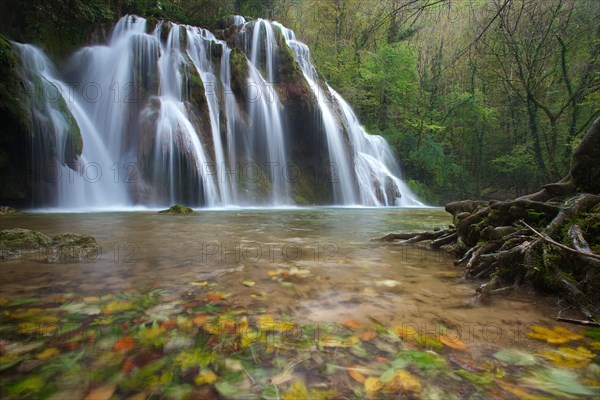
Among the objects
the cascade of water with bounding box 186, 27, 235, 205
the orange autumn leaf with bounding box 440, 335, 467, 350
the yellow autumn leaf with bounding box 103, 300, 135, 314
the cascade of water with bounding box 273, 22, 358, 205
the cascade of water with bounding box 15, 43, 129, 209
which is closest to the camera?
the orange autumn leaf with bounding box 440, 335, 467, 350

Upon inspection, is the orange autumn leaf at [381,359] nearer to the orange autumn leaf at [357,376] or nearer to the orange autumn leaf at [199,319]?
the orange autumn leaf at [357,376]

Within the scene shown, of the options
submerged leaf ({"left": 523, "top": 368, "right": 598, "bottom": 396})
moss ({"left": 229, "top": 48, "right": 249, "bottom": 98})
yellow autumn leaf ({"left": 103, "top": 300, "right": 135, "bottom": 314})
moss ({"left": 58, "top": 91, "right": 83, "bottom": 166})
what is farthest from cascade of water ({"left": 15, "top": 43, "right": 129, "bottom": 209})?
submerged leaf ({"left": 523, "top": 368, "right": 598, "bottom": 396})

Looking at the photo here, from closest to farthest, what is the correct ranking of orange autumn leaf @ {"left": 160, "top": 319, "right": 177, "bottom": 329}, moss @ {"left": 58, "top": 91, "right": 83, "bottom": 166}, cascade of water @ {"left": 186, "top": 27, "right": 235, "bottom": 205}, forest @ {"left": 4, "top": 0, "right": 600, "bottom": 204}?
1. orange autumn leaf @ {"left": 160, "top": 319, "right": 177, "bottom": 329}
2. moss @ {"left": 58, "top": 91, "right": 83, "bottom": 166}
3. cascade of water @ {"left": 186, "top": 27, "right": 235, "bottom": 205}
4. forest @ {"left": 4, "top": 0, "right": 600, "bottom": 204}

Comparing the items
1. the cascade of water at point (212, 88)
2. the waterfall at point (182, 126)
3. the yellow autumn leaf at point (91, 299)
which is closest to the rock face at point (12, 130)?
the waterfall at point (182, 126)

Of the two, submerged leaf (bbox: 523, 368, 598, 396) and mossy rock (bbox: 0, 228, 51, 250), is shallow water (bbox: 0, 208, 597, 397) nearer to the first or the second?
submerged leaf (bbox: 523, 368, 598, 396)

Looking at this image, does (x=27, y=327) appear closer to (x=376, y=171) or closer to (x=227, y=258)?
(x=227, y=258)

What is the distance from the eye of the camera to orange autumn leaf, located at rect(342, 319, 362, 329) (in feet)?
5.44

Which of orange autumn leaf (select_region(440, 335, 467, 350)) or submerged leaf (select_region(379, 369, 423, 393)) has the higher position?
orange autumn leaf (select_region(440, 335, 467, 350))

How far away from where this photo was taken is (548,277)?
82.6 inches

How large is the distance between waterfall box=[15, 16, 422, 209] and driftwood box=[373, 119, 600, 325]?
32.1ft

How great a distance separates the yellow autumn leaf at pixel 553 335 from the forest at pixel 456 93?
1545 centimetres

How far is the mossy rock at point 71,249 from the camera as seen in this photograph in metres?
2.92

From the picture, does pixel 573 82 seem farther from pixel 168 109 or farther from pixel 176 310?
pixel 176 310

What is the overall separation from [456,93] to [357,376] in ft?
81.0
